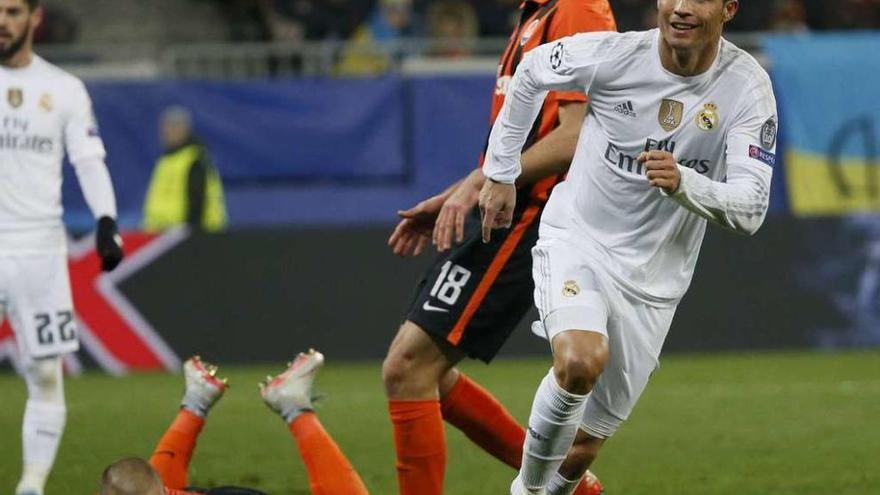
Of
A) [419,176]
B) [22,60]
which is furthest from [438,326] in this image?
[419,176]

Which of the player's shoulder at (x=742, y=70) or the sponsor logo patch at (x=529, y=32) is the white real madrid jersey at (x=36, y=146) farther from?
the player's shoulder at (x=742, y=70)

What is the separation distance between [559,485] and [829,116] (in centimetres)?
1041

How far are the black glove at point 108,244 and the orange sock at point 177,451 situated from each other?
3.51 feet

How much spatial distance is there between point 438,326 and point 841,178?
10.4 m

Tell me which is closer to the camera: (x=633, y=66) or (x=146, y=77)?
(x=633, y=66)

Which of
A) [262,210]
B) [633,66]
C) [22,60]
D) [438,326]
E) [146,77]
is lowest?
[262,210]

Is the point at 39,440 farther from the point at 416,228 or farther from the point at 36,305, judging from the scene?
the point at 416,228

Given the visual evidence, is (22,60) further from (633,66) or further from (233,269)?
(233,269)

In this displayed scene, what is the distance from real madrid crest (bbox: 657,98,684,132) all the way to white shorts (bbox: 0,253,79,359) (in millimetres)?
2929

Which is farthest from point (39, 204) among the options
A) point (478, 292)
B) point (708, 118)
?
point (708, 118)

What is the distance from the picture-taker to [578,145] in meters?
6.17

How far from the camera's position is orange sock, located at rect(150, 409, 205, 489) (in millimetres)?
6359

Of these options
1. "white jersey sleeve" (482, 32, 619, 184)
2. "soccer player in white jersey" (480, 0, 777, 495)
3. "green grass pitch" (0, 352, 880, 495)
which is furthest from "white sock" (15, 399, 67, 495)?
"white jersey sleeve" (482, 32, 619, 184)

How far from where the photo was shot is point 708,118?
584 cm
